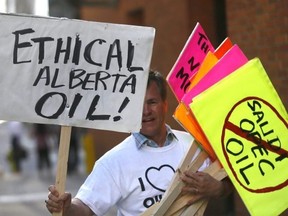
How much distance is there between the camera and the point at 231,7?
7.86 metres

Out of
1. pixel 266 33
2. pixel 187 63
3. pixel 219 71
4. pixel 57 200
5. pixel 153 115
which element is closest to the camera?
pixel 57 200

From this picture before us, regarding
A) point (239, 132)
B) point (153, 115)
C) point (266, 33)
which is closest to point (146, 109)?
point (153, 115)

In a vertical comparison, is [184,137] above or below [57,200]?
above

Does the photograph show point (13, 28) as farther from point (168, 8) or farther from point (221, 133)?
point (168, 8)

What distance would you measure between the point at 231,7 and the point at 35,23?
159 inches

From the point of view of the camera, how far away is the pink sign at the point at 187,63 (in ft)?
14.9

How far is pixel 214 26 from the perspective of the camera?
973 cm

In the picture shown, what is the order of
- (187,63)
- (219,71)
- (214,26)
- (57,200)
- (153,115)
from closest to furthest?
(57,200), (219,71), (153,115), (187,63), (214,26)

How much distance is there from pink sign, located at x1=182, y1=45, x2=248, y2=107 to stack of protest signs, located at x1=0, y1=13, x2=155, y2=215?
0.27 metres

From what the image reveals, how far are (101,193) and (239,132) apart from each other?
84cm

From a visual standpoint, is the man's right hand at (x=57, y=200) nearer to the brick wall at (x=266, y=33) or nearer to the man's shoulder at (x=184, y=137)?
the man's shoulder at (x=184, y=137)

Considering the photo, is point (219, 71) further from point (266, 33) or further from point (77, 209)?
point (266, 33)

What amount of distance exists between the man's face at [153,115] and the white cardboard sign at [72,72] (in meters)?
0.17

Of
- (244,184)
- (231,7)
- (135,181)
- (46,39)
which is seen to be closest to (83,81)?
(46,39)
